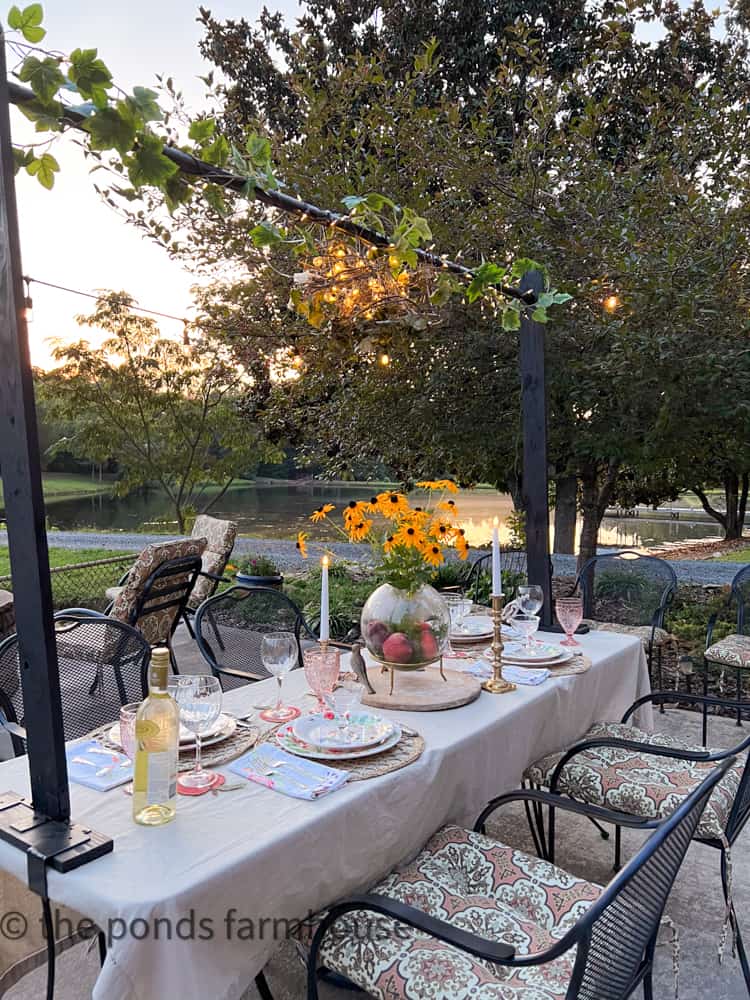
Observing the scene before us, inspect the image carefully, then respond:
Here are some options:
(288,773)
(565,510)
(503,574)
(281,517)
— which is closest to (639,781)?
(288,773)

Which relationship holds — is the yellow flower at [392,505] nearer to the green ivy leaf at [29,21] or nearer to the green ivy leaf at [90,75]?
the green ivy leaf at [90,75]

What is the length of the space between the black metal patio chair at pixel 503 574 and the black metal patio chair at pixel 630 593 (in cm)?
65

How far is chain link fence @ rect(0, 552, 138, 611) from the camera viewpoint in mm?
7230

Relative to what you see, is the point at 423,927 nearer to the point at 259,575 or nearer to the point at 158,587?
the point at 158,587

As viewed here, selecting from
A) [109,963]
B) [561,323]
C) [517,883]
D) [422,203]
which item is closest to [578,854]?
[517,883]

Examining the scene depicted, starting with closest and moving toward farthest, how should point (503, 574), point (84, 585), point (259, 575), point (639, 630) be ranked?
point (639, 630) < point (503, 574) < point (259, 575) < point (84, 585)

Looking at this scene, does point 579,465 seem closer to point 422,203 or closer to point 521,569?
point 521,569

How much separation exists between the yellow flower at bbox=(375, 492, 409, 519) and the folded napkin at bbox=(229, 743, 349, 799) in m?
0.81

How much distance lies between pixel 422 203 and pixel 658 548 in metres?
8.98

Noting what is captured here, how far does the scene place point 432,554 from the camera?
2275 millimetres

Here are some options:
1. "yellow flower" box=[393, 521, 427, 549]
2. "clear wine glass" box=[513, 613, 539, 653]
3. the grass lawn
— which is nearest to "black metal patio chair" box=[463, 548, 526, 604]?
"clear wine glass" box=[513, 613, 539, 653]

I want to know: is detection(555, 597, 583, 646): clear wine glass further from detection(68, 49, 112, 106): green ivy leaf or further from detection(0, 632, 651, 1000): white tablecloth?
detection(68, 49, 112, 106): green ivy leaf

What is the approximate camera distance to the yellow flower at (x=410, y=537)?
225cm

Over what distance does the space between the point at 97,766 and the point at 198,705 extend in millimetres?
325
